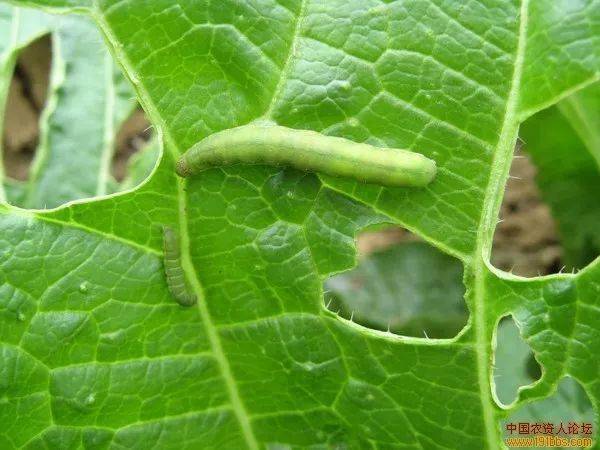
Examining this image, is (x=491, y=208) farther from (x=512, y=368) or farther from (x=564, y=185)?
(x=564, y=185)

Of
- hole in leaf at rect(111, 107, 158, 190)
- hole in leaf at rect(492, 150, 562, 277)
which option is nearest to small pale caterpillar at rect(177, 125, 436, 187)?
hole in leaf at rect(492, 150, 562, 277)

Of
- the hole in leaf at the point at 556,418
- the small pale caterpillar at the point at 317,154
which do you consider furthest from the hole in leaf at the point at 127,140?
the hole in leaf at the point at 556,418

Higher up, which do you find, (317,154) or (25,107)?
(25,107)

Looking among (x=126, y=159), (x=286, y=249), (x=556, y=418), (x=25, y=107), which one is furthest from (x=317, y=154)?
(x=25, y=107)

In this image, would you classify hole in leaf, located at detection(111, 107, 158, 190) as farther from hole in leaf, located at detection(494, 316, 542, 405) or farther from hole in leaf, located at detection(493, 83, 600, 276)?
hole in leaf, located at detection(494, 316, 542, 405)

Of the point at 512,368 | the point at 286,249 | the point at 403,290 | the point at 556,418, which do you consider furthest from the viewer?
the point at 403,290

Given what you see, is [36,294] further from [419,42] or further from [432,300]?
[432,300]
